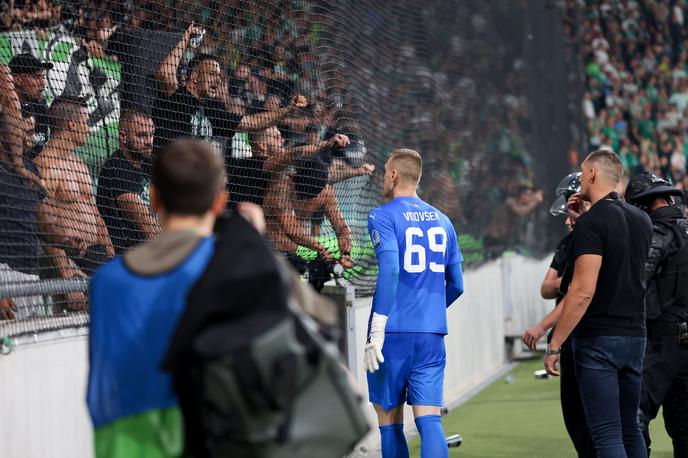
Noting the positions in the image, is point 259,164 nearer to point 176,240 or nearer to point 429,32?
point 176,240

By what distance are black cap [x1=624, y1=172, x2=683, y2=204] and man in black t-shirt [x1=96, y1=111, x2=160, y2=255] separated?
253 cm

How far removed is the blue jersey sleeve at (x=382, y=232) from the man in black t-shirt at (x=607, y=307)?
37.6 inches

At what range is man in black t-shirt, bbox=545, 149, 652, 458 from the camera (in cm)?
502

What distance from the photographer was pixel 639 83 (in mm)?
23219

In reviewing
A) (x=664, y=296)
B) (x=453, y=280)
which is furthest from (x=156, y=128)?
(x=664, y=296)

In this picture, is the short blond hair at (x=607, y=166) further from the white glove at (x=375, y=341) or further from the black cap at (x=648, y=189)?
the white glove at (x=375, y=341)

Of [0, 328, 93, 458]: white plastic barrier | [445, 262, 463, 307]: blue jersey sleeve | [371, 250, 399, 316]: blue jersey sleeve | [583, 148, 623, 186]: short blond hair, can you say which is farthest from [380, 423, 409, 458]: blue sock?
[583, 148, 623, 186]: short blond hair

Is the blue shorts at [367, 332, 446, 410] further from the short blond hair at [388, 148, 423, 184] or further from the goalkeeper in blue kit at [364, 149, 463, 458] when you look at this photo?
the short blond hair at [388, 148, 423, 184]

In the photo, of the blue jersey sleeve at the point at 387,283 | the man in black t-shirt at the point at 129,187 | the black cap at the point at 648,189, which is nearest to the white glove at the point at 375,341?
the blue jersey sleeve at the point at 387,283

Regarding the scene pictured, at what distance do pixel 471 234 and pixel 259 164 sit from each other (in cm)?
529

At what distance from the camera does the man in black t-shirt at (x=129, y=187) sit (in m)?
5.47

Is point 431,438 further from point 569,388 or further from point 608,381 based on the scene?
point 608,381

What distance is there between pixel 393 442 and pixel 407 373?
364mm

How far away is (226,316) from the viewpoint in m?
2.46
